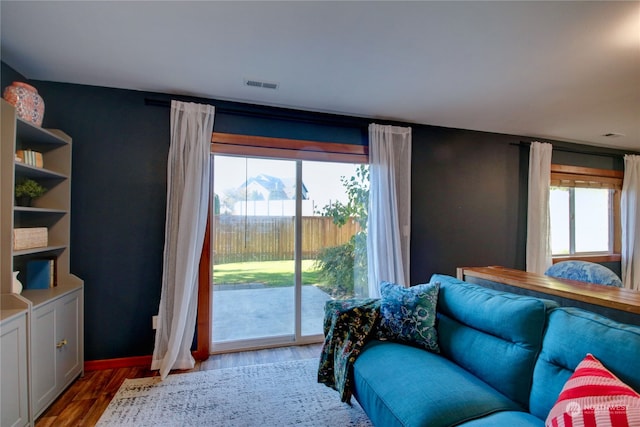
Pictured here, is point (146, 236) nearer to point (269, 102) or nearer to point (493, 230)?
point (269, 102)

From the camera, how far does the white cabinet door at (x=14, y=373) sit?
1.57 metres

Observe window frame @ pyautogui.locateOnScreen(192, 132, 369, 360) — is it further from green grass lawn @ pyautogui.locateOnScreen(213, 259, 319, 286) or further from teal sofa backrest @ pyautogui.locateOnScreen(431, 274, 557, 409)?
teal sofa backrest @ pyautogui.locateOnScreen(431, 274, 557, 409)

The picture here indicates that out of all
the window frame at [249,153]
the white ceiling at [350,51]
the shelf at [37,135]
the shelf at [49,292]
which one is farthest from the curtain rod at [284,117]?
the shelf at [49,292]

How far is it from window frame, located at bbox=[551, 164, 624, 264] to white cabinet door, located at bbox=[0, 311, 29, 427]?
18.0 ft

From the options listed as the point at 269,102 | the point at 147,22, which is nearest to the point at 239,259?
the point at 269,102

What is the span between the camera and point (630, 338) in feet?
3.73

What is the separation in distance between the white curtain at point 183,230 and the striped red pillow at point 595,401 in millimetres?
2527

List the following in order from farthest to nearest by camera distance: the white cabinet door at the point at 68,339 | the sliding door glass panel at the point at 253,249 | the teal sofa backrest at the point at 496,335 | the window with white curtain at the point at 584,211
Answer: the window with white curtain at the point at 584,211, the sliding door glass panel at the point at 253,249, the white cabinet door at the point at 68,339, the teal sofa backrest at the point at 496,335

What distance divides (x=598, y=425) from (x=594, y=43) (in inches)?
86.3

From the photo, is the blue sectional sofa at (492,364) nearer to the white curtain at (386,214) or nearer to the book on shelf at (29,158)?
the white curtain at (386,214)

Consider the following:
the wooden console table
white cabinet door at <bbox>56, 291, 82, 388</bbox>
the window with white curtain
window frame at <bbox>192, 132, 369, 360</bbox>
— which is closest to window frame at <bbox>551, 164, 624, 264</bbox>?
the window with white curtain

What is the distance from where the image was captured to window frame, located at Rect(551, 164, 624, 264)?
420cm

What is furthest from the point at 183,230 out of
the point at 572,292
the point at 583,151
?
the point at 583,151

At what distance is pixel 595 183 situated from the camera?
174 inches
